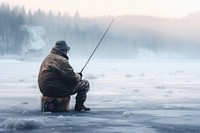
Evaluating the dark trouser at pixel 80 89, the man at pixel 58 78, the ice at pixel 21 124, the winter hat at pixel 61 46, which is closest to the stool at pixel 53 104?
the man at pixel 58 78

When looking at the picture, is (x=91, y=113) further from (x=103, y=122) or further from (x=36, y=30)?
(x=36, y=30)

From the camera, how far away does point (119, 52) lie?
15288 cm

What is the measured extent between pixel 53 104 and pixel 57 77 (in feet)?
1.80

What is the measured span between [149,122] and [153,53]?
166 metres

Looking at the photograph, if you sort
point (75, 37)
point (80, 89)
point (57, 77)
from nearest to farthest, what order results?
1. point (57, 77)
2. point (80, 89)
3. point (75, 37)

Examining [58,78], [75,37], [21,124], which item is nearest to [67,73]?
[58,78]

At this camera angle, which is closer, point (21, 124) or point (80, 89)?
point (21, 124)

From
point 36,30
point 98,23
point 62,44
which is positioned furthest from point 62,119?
point 98,23

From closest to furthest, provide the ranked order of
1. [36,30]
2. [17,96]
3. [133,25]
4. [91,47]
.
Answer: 1. [17,96]
2. [36,30]
3. [91,47]
4. [133,25]

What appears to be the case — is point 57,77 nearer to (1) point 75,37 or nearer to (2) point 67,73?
(2) point 67,73

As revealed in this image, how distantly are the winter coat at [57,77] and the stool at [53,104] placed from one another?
88 mm

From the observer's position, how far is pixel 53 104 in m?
9.35

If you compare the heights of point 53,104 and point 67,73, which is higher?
point 67,73

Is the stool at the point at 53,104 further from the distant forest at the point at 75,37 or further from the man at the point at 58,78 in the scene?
the distant forest at the point at 75,37
